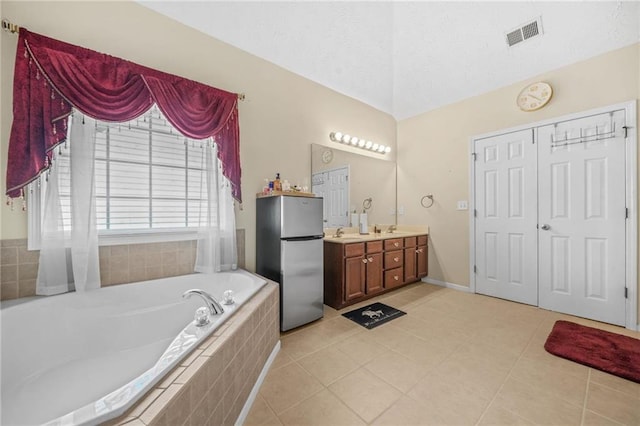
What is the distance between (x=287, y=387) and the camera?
154cm

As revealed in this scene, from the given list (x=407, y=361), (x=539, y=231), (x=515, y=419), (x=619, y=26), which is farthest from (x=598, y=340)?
(x=619, y=26)

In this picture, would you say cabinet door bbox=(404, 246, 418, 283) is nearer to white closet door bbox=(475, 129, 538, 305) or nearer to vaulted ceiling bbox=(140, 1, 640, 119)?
white closet door bbox=(475, 129, 538, 305)

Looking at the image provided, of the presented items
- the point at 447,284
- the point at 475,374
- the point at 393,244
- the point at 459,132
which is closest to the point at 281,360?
the point at 475,374

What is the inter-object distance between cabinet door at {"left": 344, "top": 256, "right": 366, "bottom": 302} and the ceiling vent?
9.37 ft

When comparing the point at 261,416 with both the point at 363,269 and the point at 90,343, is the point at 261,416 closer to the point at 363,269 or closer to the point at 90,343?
the point at 90,343

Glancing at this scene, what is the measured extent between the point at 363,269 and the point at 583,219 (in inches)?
91.3

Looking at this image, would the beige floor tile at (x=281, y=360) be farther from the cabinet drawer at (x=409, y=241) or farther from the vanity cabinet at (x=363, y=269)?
the cabinet drawer at (x=409, y=241)

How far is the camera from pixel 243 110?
8.20 ft

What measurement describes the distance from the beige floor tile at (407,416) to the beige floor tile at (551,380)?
763 mm

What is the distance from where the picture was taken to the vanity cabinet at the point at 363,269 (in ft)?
8.96

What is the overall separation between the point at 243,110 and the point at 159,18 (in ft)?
3.04

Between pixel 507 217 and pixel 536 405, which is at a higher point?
pixel 507 217

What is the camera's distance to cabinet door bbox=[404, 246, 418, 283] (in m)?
3.47

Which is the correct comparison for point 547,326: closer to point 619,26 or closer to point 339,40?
point 619,26
